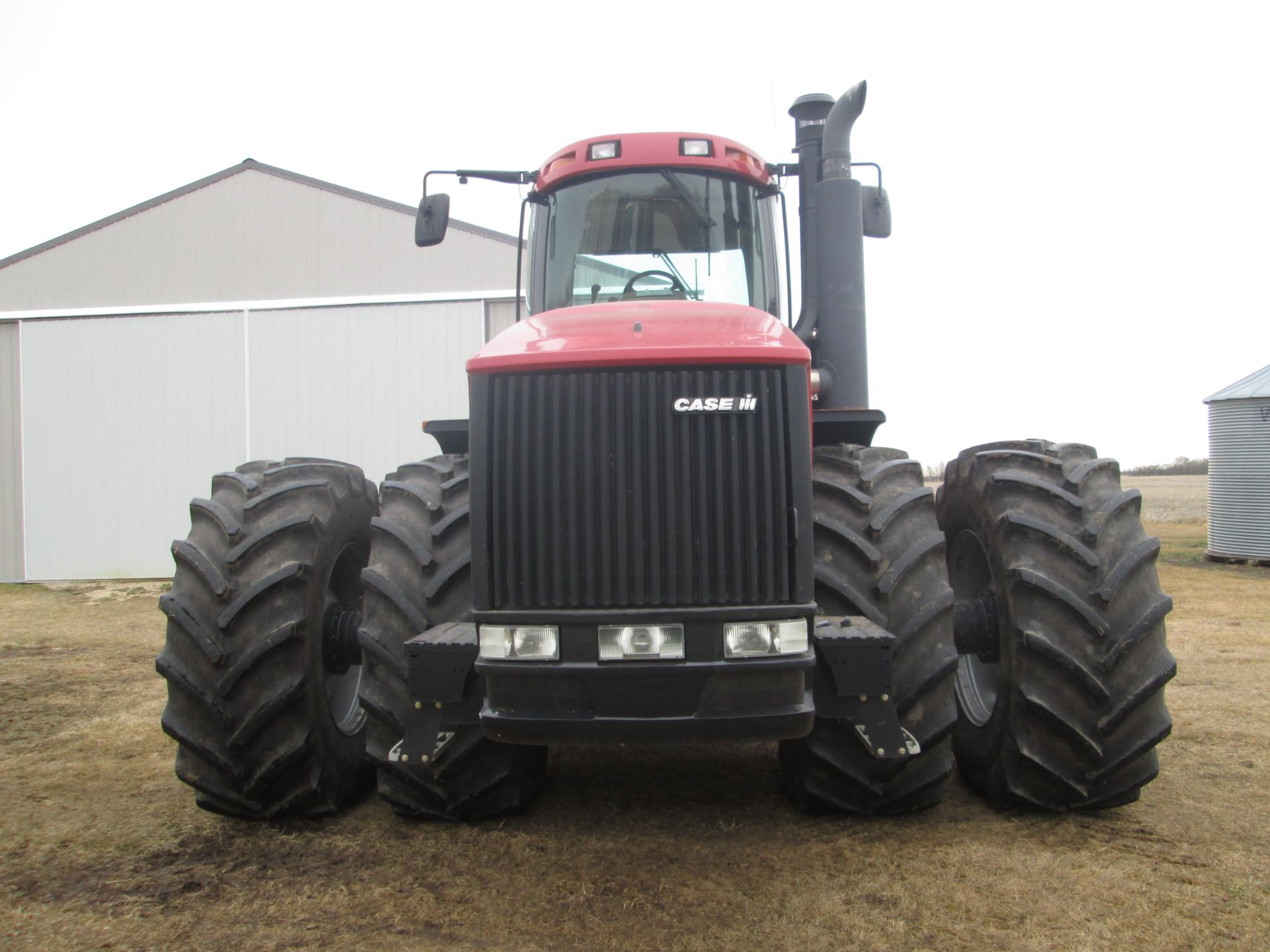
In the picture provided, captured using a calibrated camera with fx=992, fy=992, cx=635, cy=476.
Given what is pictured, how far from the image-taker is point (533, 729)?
3.07m

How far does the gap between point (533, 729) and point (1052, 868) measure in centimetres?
181

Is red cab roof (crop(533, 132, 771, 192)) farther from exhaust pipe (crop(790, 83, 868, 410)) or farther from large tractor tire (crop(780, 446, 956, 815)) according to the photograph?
large tractor tire (crop(780, 446, 956, 815))

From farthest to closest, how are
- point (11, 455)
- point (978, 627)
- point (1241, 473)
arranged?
point (11, 455) < point (1241, 473) < point (978, 627)

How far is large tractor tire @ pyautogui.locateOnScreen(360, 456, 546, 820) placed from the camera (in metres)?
3.55

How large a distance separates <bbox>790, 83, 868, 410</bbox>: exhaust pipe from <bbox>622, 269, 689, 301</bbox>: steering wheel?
0.80 meters

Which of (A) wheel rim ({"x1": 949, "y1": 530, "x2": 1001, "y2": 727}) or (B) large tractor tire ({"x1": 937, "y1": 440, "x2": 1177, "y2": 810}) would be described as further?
(A) wheel rim ({"x1": 949, "y1": 530, "x2": 1001, "y2": 727})

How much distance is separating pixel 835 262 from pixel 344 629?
2.91m

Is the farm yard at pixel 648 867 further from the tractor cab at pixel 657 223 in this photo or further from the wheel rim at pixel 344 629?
the tractor cab at pixel 657 223

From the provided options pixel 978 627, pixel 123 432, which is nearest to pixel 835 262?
pixel 978 627

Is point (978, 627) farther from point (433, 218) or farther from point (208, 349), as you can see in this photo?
point (208, 349)

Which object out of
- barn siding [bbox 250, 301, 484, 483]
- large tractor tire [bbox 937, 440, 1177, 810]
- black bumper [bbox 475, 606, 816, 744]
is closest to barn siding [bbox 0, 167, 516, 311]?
barn siding [bbox 250, 301, 484, 483]

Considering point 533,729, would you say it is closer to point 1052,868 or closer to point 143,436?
point 1052,868

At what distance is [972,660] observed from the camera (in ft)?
15.3

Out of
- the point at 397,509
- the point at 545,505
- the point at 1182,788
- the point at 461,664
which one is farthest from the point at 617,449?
the point at 1182,788
